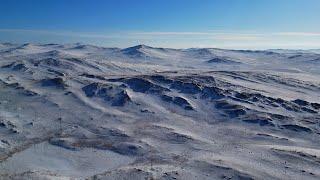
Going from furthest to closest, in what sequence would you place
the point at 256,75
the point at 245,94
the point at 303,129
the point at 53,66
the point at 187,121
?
the point at 53,66, the point at 256,75, the point at 245,94, the point at 187,121, the point at 303,129

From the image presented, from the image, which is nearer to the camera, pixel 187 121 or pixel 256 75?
pixel 187 121

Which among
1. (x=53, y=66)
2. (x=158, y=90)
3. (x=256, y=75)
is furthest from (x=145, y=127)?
(x=53, y=66)

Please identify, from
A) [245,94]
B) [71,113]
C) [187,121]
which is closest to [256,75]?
[245,94]

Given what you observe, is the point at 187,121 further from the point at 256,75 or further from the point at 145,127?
the point at 256,75

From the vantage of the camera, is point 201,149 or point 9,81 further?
point 9,81

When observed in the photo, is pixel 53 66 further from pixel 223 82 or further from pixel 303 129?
pixel 303 129

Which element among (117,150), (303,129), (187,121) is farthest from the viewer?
(187,121)
